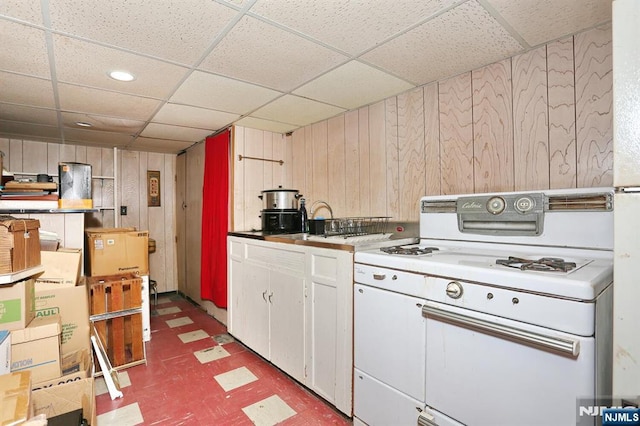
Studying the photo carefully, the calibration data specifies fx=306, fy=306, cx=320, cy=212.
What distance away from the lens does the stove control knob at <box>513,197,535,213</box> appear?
157 cm

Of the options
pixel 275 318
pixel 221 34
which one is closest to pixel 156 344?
pixel 275 318

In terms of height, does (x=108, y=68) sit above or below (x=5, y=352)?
above

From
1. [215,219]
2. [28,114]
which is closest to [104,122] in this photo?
[28,114]

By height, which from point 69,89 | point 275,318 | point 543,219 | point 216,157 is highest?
point 69,89

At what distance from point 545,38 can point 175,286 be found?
17.0 feet

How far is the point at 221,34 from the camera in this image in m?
1.58

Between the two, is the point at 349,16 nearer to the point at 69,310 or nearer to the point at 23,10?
the point at 23,10

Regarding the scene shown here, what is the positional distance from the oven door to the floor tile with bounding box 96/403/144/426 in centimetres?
174

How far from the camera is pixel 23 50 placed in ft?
5.54

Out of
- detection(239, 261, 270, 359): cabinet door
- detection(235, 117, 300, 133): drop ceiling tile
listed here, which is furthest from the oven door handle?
detection(235, 117, 300, 133): drop ceiling tile

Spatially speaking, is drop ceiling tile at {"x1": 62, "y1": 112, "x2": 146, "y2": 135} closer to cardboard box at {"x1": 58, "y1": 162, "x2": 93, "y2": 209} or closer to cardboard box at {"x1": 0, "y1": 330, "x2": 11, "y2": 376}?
cardboard box at {"x1": 58, "y1": 162, "x2": 93, "y2": 209}

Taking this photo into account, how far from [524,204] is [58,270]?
303 centimetres

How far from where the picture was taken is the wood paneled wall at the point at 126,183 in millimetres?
3848

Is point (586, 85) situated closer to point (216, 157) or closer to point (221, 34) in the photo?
point (221, 34)
